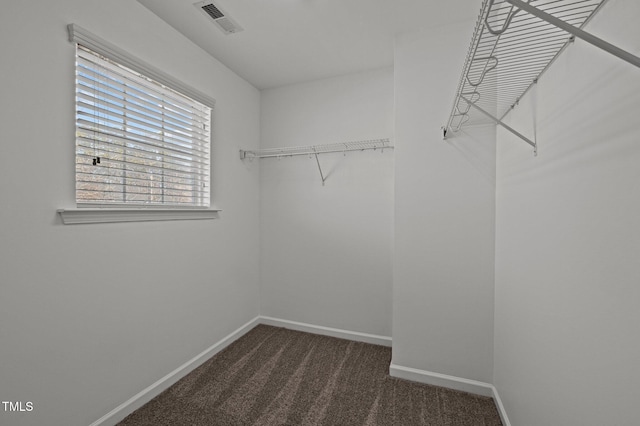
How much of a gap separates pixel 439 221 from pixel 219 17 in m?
1.97

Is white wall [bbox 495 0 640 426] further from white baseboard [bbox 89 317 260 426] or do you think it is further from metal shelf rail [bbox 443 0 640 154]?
white baseboard [bbox 89 317 260 426]

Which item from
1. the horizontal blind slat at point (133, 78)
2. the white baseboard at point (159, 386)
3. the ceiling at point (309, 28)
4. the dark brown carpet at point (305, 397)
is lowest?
Result: the dark brown carpet at point (305, 397)

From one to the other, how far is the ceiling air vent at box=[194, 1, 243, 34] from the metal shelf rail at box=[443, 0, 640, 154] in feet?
5.02

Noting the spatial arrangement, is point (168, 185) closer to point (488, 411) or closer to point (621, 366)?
point (621, 366)

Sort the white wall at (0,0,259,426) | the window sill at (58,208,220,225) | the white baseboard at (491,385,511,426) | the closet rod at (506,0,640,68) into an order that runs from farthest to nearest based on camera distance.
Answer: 1. the white baseboard at (491,385,511,426)
2. the window sill at (58,208,220,225)
3. the white wall at (0,0,259,426)
4. the closet rod at (506,0,640,68)

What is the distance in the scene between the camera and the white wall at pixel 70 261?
119cm

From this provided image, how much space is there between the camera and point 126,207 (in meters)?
1.64

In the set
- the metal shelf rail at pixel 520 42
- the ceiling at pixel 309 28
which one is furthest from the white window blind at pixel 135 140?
the metal shelf rail at pixel 520 42

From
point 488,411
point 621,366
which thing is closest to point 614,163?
point 621,366

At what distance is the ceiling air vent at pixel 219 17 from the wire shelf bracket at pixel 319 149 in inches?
39.3

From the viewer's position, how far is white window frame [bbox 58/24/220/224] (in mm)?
1389

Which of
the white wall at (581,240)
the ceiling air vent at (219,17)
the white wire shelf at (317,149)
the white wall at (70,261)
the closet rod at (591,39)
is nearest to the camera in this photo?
the closet rod at (591,39)

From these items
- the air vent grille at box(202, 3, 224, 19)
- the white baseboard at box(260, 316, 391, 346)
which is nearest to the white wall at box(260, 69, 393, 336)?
the white baseboard at box(260, 316, 391, 346)

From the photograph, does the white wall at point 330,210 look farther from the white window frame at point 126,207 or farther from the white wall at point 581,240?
the white wall at point 581,240
